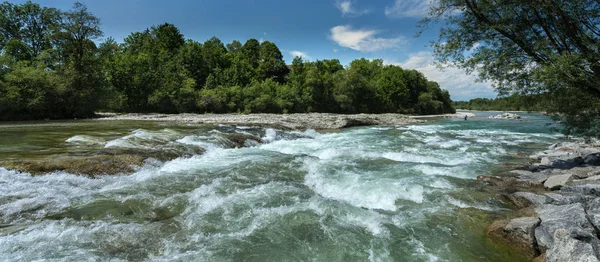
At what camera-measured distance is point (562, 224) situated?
16.8 feet

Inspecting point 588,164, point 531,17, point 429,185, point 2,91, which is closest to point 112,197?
point 429,185

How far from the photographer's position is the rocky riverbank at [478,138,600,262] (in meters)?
4.61

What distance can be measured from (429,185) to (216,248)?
267 inches

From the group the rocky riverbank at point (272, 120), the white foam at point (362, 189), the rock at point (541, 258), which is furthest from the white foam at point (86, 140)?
the rock at point (541, 258)

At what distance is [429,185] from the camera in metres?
8.95

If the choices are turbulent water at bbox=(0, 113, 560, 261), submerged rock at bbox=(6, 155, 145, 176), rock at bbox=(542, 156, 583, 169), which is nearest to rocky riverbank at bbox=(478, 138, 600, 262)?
rock at bbox=(542, 156, 583, 169)

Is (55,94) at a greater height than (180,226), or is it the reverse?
(55,94)

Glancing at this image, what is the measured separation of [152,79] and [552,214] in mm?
47853

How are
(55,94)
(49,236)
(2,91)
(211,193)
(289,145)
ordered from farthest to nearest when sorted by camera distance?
(55,94)
(2,91)
(289,145)
(211,193)
(49,236)

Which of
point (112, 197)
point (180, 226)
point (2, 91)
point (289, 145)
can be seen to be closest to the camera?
point (180, 226)

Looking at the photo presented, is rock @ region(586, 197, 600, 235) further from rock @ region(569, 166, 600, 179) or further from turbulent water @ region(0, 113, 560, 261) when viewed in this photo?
rock @ region(569, 166, 600, 179)

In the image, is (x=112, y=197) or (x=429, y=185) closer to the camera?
(x=112, y=197)

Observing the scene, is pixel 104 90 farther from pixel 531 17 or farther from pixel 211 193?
pixel 531 17

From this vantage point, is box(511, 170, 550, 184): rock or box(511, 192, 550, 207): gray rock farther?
box(511, 170, 550, 184): rock
